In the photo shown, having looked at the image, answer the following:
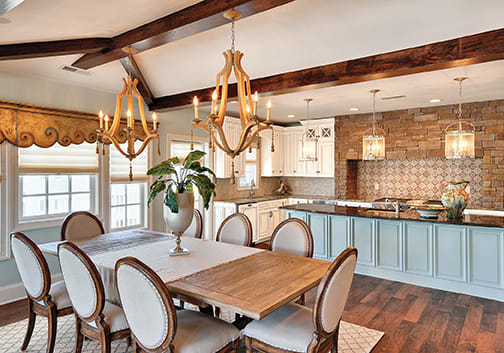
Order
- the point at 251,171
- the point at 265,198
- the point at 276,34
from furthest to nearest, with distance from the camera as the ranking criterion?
the point at 251,171, the point at 265,198, the point at 276,34

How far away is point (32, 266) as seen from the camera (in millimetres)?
2486

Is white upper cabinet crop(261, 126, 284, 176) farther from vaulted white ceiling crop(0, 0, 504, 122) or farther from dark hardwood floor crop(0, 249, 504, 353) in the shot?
dark hardwood floor crop(0, 249, 504, 353)

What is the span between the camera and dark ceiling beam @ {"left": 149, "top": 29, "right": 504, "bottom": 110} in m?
2.71

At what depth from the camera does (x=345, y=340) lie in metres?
2.84

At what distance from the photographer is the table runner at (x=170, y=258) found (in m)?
2.37

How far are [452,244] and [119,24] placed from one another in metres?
4.27

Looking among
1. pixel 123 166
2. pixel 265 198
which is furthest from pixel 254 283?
pixel 265 198

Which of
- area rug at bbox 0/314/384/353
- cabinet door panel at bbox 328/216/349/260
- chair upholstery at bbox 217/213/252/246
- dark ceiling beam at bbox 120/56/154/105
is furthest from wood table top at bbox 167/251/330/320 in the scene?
dark ceiling beam at bbox 120/56/154/105

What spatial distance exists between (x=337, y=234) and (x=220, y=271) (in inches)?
113

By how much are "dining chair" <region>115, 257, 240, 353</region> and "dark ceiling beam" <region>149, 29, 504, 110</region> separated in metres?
2.65


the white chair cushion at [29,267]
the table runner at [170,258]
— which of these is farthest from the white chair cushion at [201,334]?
the white chair cushion at [29,267]

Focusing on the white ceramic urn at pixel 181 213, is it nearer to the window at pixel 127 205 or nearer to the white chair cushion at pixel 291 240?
the white chair cushion at pixel 291 240

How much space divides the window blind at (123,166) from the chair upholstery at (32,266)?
2232mm

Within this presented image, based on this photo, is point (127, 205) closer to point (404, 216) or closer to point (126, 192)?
point (126, 192)
